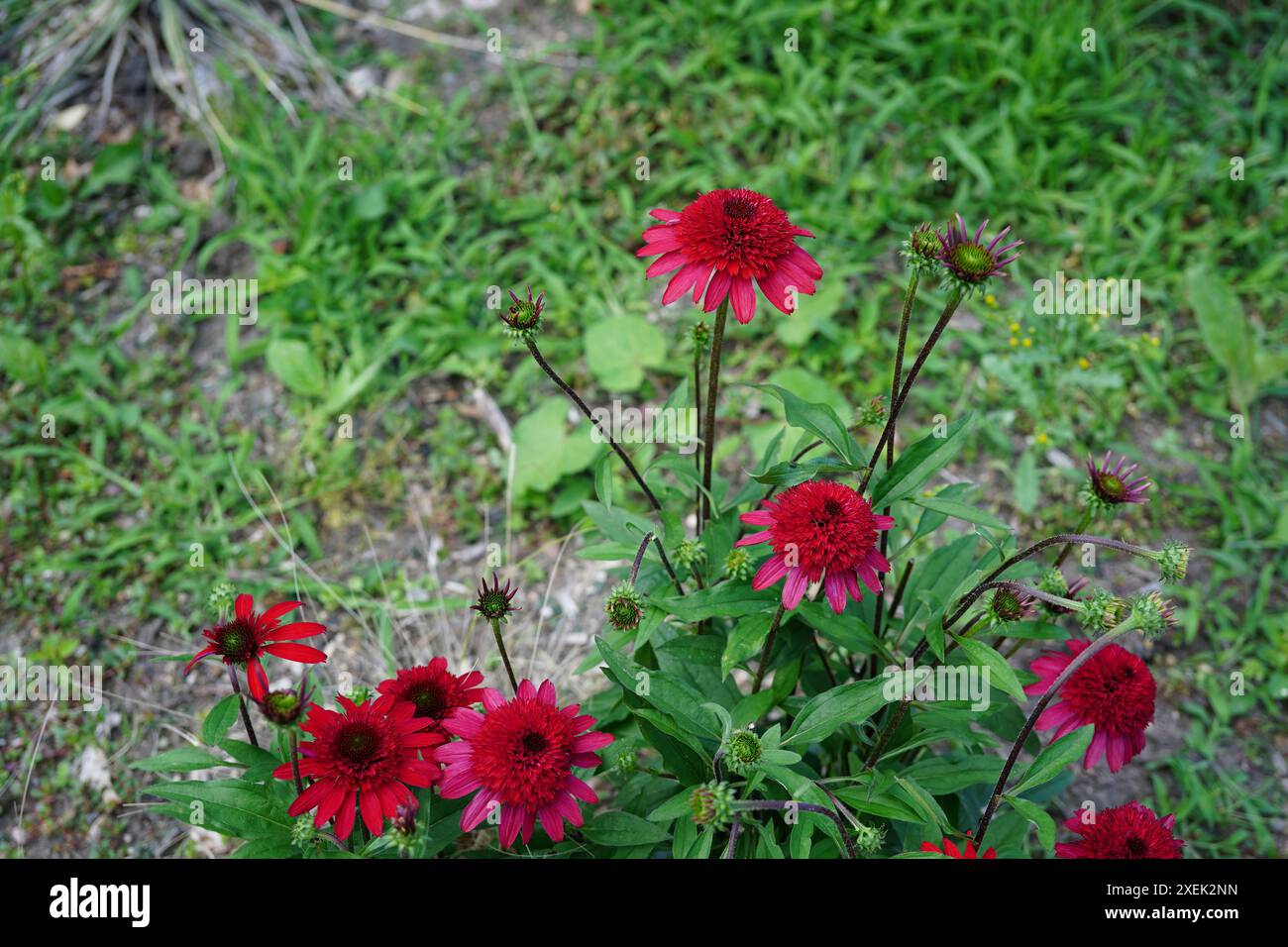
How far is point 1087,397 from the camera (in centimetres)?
302

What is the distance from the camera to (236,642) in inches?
60.1

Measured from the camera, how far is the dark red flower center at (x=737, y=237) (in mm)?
1540

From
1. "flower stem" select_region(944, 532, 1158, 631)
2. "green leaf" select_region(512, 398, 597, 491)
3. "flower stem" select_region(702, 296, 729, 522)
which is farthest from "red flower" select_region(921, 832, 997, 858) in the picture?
"green leaf" select_region(512, 398, 597, 491)

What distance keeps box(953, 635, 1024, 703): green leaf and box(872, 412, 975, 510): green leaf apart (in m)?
0.25

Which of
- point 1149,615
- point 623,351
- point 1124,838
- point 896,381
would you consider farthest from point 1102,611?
point 623,351

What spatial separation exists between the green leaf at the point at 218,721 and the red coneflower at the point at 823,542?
863 millimetres

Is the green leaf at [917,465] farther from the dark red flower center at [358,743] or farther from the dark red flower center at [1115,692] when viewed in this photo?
the dark red flower center at [358,743]

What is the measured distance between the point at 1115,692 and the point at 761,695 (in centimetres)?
56

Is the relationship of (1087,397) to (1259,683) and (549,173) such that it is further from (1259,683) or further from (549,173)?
(549,173)

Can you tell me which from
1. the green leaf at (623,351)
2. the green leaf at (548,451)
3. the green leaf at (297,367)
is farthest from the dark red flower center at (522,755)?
the green leaf at (297,367)

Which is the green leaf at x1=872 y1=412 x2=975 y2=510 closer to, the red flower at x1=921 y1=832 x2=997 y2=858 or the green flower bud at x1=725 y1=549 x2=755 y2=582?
the green flower bud at x1=725 y1=549 x2=755 y2=582

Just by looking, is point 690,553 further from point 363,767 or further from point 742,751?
point 363,767

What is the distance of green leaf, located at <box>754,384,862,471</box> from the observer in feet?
5.28
